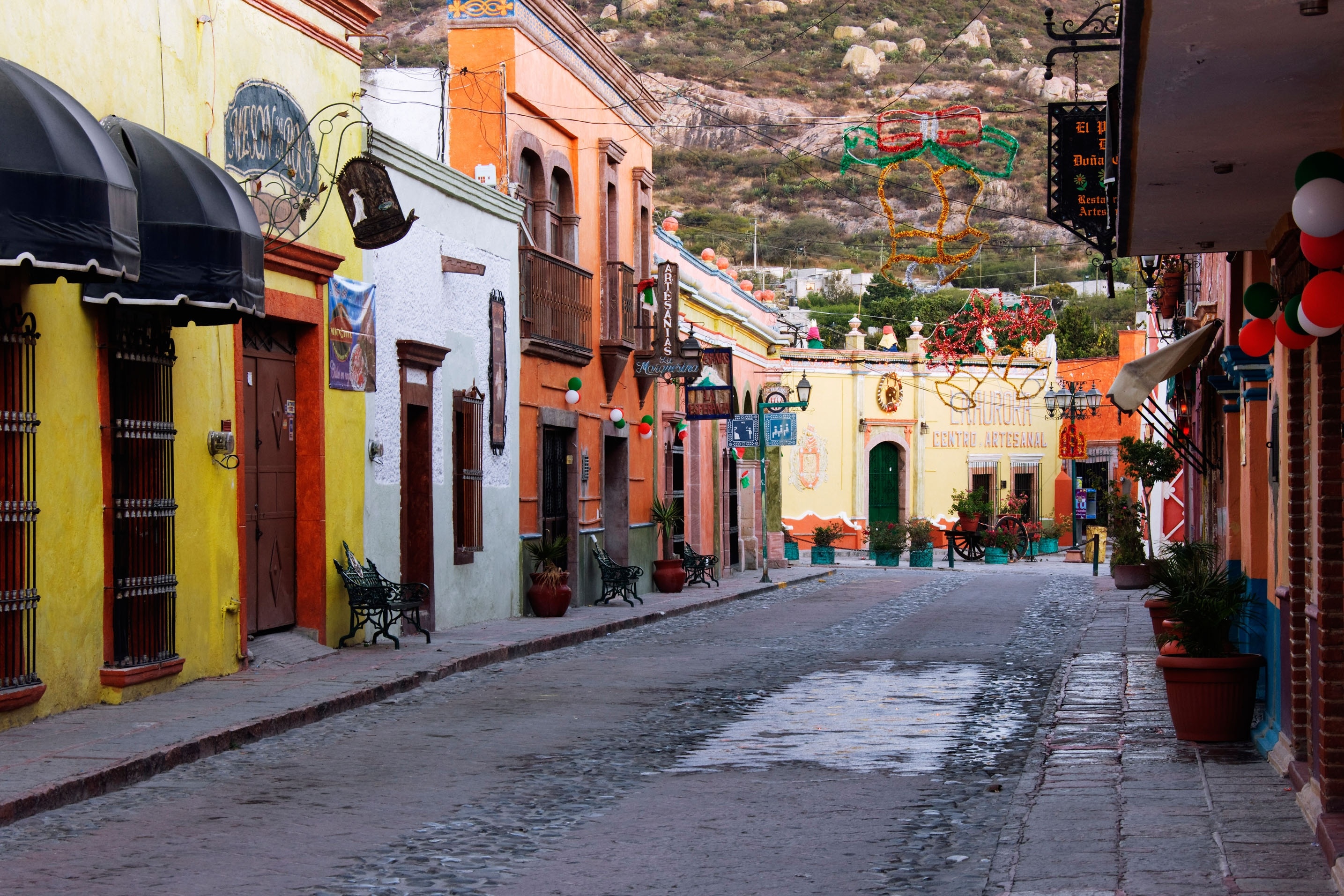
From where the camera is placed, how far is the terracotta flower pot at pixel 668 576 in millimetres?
25516

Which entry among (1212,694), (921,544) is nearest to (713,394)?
(921,544)

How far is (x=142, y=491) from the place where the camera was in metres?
11.1

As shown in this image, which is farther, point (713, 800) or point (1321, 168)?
point (713, 800)

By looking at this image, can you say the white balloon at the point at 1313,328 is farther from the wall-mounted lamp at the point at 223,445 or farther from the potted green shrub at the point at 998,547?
the potted green shrub at the point at 998,547

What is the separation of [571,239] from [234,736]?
13.7m

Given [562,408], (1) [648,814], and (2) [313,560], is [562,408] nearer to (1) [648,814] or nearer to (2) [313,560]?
(2) [313,560]

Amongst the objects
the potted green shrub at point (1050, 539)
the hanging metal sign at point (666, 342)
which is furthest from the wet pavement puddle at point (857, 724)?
the potted green shrub at point (1050, 539)

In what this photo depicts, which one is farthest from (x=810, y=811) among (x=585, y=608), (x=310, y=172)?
(x=585, y=608)

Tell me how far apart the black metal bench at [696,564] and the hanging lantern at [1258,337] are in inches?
725

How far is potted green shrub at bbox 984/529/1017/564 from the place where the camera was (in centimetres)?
3903

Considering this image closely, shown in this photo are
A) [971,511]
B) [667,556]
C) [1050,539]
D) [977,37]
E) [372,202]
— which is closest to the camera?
[372,202]

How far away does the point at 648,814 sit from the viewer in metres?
7.62

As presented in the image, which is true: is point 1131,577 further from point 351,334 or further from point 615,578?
point 351,334

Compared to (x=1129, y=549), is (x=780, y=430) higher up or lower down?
higher up
